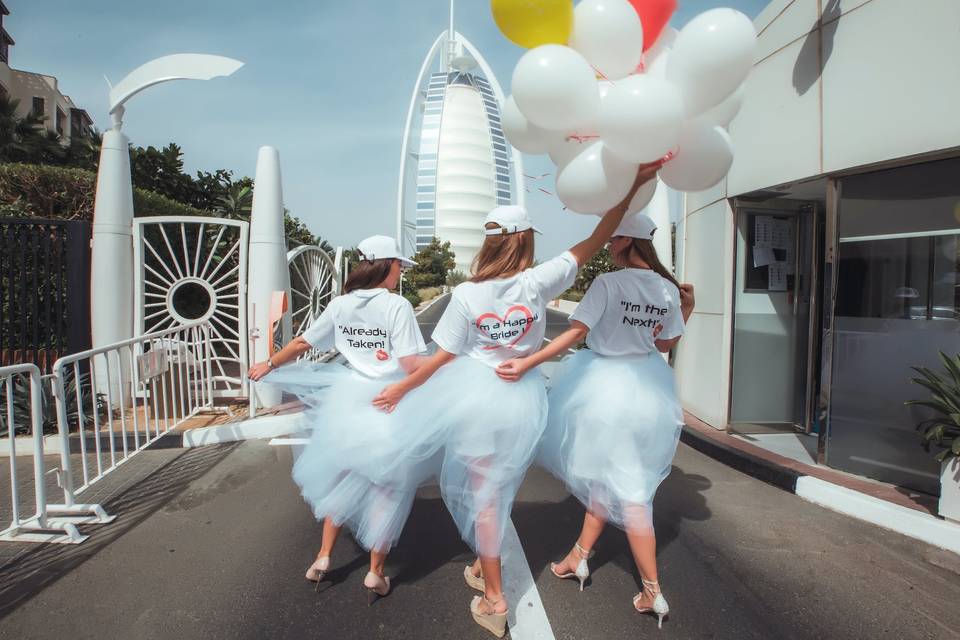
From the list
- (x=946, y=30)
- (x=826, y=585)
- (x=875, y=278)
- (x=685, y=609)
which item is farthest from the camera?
(x=875, y=278)

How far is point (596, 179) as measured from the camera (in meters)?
2.38

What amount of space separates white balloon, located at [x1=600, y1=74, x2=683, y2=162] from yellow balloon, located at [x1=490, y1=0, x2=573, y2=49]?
0.48 metres

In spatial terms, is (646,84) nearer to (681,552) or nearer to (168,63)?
(681,552)

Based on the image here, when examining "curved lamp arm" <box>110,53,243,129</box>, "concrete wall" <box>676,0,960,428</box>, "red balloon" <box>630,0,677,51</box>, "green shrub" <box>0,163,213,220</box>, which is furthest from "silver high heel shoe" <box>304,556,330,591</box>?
"green shrub" <box>0,163,213,220</box>

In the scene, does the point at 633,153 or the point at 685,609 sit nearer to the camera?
the point at 633,153

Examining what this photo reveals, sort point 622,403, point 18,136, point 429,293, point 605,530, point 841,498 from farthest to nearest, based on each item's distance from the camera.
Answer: point 429,293
point 18,136
point 841,498
point 605,530
point 622,403

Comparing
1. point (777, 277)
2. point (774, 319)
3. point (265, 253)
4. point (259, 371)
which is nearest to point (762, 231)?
point (777, 277)

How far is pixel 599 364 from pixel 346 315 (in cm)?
131

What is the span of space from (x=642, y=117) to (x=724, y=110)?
0.79 metres

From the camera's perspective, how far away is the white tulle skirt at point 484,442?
2.32 metres

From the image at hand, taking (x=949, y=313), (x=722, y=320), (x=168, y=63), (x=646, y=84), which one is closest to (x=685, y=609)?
(x=646, y=84)

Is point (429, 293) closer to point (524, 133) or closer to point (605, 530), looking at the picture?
point (605, 530)

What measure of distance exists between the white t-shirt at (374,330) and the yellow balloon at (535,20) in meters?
1.41

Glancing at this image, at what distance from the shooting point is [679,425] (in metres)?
2.63
